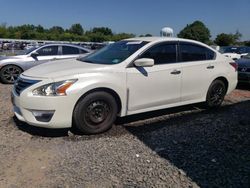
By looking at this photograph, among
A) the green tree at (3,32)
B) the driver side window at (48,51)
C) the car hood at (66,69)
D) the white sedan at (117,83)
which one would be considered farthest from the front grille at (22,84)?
the green tree at (3,32)

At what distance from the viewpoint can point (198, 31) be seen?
85.4 metres

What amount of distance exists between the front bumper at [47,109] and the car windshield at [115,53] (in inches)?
45.7

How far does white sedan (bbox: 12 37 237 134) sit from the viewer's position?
16.1 ft

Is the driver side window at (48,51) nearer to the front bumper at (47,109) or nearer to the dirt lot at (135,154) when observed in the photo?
the dirt lot at (135,154)

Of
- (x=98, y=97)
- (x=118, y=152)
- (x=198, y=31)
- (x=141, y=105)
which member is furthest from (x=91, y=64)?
(x=198, y=31)

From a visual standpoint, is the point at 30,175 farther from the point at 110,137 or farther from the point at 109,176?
the point at 110,137

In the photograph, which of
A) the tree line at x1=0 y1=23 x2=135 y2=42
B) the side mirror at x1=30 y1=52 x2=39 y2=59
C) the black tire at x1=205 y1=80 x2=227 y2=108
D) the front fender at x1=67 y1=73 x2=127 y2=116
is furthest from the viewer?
the tree line at x1=0 y1=23 x2=135 y2=42

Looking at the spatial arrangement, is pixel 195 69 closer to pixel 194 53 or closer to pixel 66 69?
pixel 194 53

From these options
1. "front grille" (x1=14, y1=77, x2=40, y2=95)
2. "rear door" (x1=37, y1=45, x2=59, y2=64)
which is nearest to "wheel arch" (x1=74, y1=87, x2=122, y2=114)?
"front grille" (x1=14, y1=77, x2=40, y2=95)

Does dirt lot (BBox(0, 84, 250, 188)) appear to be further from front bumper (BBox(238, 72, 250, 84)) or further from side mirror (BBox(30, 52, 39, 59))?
side mirror (BBox(30, 52, 39, 59))

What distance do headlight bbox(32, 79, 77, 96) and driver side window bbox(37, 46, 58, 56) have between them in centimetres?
663

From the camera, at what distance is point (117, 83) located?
5.31 metres

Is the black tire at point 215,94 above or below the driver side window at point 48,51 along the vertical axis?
below

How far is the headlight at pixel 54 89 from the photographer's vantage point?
485cm
